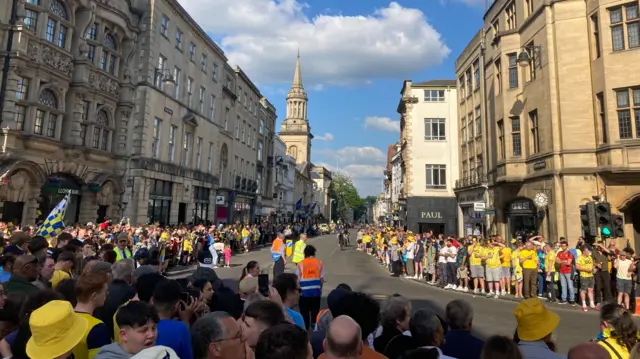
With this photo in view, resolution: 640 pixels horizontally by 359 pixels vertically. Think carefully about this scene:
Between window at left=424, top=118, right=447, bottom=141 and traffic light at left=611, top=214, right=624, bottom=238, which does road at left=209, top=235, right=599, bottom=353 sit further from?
window at left=424, top=118, right=447, bottom=141

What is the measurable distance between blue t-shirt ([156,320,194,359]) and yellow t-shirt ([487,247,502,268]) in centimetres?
1313

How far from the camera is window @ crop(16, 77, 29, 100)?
709 inches

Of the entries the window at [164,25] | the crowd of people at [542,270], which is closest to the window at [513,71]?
the crowd of people at [542,270]

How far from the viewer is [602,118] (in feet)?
59.3

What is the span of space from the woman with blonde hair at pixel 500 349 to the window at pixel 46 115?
22.5 meters

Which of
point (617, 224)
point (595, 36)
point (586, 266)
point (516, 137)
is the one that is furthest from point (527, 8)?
point (586, 266)

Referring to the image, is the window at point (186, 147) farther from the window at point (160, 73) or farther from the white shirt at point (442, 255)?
the white shirt at point (442, 255)

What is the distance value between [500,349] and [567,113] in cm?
1987

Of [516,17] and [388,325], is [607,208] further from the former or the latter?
[516,17]

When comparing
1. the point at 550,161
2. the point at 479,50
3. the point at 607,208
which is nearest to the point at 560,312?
the point at 607,208

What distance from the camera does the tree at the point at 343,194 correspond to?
136750 millimetres

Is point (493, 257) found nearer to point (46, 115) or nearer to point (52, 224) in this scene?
point (52, 224)

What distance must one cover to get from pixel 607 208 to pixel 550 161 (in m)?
8.11

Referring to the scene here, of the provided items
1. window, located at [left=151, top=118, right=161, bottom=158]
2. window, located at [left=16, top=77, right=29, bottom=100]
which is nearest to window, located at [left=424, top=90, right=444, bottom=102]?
window, located at [left=151, top=118, right=161, bottom=158]
